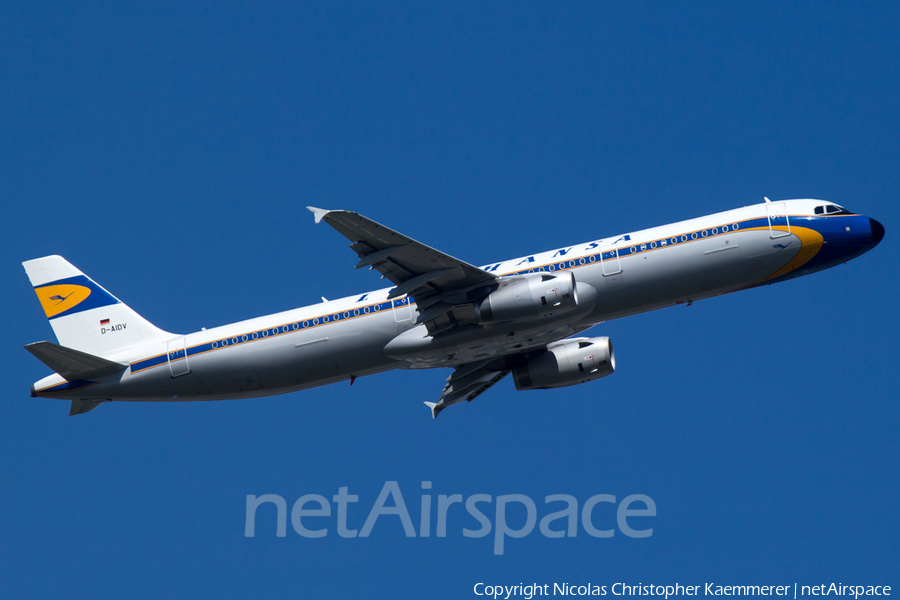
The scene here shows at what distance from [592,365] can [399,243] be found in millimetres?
13493

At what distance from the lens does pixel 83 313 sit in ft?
147

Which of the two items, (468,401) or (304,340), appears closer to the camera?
(304,340)

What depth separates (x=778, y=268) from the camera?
38.6m

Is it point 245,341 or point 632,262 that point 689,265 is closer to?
point 632,262

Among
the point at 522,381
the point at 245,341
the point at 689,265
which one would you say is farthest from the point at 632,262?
the point at 245,341

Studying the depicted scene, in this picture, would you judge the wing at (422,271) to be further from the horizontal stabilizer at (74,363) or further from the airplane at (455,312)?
the horizontal stabilizer at (74,363)

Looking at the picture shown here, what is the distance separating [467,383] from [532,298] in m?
10.7

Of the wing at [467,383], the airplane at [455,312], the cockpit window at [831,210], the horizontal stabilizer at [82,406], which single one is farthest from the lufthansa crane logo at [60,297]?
the cockpit window at [831,210]

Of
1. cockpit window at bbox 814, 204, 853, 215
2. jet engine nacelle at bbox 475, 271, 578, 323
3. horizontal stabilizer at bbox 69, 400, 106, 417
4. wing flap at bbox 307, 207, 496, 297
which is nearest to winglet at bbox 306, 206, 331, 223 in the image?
wing flap at bbox 307, 207, 496, 297

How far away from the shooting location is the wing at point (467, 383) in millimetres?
45875

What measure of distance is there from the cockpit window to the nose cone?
3.29 ft

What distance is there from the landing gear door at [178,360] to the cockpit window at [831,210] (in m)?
29.6

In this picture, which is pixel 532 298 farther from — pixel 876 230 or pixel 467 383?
pixel 876 230

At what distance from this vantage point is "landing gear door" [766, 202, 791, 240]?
38.4 metres
